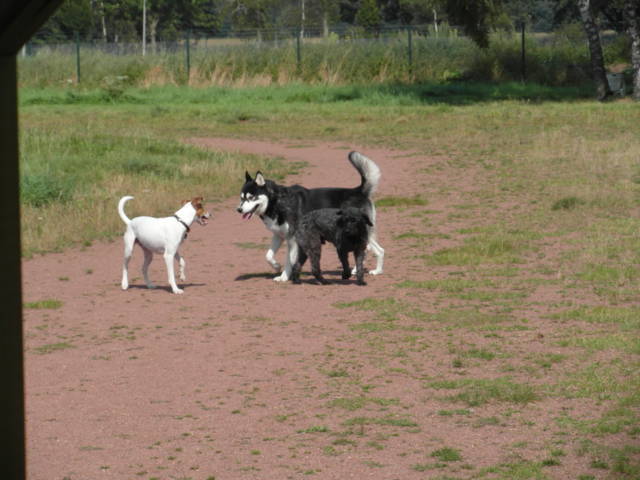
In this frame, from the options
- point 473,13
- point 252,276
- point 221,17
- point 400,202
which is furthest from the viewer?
point 221,17

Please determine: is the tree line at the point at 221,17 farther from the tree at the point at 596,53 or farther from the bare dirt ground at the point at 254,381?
the bare dirt ground at the point at 254,381

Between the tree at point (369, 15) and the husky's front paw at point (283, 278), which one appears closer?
the husky's front paw at point (283, 278)

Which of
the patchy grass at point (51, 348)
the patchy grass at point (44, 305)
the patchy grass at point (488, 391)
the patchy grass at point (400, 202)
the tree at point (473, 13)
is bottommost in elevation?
the patchy grass at point (44, 305)

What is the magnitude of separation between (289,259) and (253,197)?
844mm

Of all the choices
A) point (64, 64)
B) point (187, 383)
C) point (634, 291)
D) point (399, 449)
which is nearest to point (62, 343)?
point (187, 383)

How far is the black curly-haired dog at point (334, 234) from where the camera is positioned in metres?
12.0

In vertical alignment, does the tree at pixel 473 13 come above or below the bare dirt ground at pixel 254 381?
above

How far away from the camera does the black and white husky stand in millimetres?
12125

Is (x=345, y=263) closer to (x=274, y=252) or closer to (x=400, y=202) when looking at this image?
(x=274, y=252)

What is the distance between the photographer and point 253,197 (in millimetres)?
12062

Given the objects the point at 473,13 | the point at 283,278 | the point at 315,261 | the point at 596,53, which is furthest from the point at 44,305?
the point at 596,53

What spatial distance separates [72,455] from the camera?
6.70 metres

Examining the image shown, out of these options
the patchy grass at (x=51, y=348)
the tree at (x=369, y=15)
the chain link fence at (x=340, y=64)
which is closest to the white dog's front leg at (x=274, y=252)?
the patchy grass at (x=51, y=348)

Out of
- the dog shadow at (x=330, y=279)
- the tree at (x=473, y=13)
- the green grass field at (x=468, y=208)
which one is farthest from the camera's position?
the tree at (x=473, y=13)
